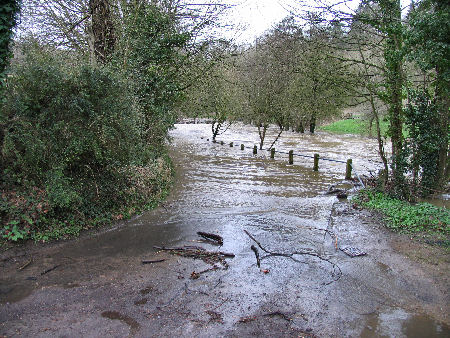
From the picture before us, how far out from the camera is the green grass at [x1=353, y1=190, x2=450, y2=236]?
7922mm

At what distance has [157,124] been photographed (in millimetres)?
12609

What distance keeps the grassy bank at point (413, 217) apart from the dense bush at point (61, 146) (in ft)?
22.9

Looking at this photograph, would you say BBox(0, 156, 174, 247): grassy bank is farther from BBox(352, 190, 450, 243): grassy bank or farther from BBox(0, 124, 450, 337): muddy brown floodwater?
BBox(352, 190, 450, 243): grassy bank

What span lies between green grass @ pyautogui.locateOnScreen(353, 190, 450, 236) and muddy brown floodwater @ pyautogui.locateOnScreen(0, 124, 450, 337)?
414mm

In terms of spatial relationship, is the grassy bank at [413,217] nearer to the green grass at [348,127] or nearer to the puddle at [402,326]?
the puddle at [402,326]

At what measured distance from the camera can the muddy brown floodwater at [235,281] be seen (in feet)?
15.3

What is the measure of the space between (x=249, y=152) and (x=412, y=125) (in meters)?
13.4

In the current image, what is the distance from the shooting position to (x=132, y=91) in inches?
391

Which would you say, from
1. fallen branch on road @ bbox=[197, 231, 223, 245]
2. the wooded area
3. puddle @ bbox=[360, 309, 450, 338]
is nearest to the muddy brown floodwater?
puddle @ bbox=[360, 309, 450, 338]

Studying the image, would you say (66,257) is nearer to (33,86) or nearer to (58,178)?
(58,178)

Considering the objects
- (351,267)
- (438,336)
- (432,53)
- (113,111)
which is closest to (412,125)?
(432,53)

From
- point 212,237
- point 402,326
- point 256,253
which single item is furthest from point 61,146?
point 402,326

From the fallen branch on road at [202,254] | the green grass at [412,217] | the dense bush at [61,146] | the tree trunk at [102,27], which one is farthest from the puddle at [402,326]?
the tree trunk at [102,27]

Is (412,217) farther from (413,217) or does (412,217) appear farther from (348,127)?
(348,127)
